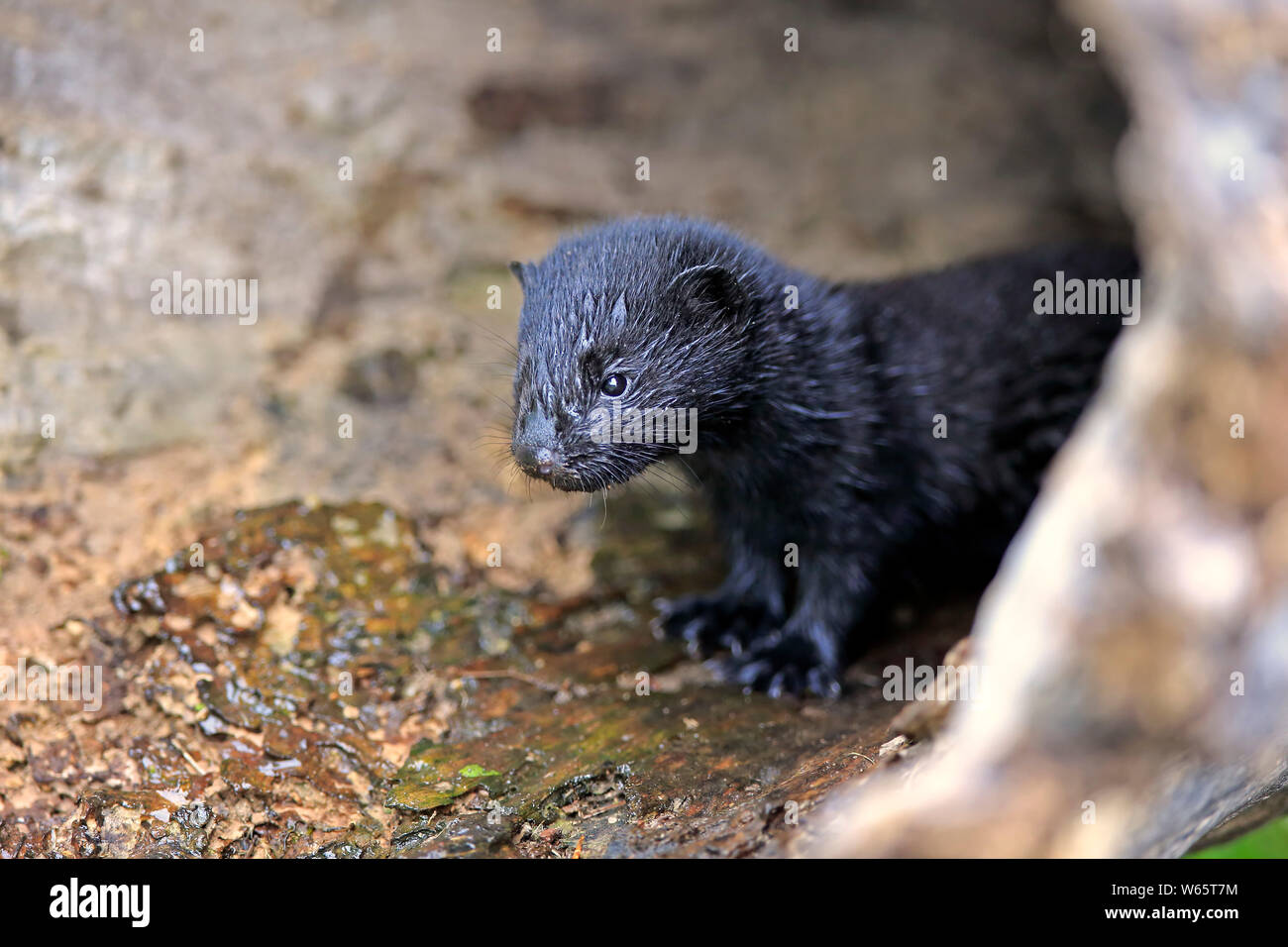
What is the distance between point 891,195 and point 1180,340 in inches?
222

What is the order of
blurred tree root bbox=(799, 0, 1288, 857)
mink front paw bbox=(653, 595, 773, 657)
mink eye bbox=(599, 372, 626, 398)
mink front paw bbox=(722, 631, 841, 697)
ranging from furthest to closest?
mink front paw bbox=(653, 595, 773, 657)
mink front paw bbox=(722, 631, 841, 697)
mink eye bbox=(599, 372, 626, 398)
blurred tree root bbox=(799, 0, 1288, 857)

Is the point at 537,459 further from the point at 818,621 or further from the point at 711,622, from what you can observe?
the point at 818,621

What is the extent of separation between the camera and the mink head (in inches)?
167

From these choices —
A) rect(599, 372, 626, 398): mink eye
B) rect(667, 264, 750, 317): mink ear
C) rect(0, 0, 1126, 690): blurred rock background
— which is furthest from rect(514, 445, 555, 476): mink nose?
rect(0, 0, 1126, 690): blurred rock background

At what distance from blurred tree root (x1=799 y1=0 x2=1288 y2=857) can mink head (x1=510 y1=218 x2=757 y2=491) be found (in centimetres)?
191

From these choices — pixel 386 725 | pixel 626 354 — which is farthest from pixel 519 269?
pixel 386 725

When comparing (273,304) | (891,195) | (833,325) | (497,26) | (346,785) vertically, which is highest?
(497,26)

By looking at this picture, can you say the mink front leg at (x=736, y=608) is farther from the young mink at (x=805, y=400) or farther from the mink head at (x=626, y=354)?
the mink head at (x=626, y=354)

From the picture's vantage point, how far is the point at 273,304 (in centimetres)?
630

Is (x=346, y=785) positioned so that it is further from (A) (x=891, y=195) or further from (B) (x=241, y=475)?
(A) (x=891, y=195)

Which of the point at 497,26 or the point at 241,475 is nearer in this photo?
the point at 241,475

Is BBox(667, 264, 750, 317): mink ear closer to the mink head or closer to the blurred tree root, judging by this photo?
the mink head

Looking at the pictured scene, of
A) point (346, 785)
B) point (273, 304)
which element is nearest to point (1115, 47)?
point (346, 785)

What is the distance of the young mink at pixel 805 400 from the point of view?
432 centimetres
